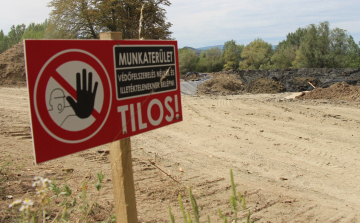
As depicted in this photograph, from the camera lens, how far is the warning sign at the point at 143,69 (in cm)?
206

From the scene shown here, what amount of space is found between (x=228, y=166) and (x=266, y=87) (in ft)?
45.2

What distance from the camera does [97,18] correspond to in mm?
25578

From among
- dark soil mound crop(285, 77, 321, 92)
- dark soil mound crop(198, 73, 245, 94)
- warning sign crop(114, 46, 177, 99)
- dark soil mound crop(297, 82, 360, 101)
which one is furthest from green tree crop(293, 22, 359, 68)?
warning sign crop(114, 46, 177, 99)

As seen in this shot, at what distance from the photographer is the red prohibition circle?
5.21 feet

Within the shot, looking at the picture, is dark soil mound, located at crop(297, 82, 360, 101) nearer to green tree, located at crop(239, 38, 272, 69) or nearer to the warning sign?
the warning sign

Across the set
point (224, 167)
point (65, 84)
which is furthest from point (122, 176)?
point (224, 167)

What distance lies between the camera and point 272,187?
4836 millimetres

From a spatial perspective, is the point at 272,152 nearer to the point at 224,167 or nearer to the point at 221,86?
the point at 224,167

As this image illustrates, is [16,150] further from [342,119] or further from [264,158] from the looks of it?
[342,119]

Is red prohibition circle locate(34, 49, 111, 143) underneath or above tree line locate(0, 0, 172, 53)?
underneath

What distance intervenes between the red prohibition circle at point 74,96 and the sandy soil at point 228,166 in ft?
1.22

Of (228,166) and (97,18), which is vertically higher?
(97,18)

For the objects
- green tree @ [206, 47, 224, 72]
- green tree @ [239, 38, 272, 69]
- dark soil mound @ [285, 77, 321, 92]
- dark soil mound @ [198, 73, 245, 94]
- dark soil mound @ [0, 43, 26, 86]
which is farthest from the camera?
green tree @ [206, 47, 224, 72]

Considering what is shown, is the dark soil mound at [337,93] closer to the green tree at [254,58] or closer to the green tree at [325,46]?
the green tree at [325,46]
